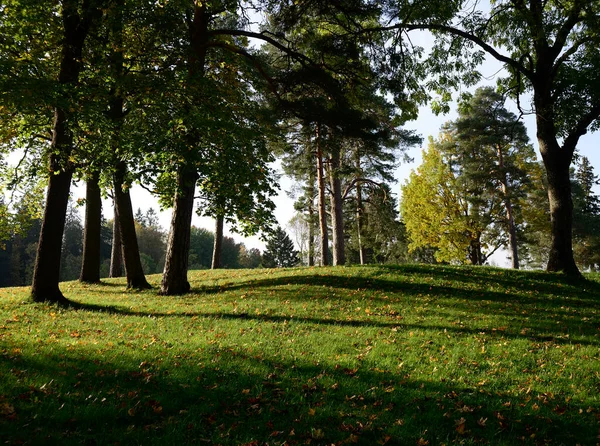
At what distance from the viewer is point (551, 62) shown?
13867 millimetres

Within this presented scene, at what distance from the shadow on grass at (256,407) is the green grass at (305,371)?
19mm

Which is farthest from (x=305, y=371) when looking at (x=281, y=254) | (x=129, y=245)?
(x=281, y=254)

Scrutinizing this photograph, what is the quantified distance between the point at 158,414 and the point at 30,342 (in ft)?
12.4

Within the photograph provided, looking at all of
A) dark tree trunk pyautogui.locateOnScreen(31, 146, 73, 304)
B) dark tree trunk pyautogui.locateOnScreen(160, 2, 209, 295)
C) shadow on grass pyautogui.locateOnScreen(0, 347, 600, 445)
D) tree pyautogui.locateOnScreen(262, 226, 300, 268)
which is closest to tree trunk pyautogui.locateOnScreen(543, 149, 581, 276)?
shadow on grass pyautogui.locateOnScreen(0, 347, 600, 445)

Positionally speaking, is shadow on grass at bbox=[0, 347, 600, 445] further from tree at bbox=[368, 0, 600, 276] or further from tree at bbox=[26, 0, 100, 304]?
tree at bbox=[368, 0, 600, 276]

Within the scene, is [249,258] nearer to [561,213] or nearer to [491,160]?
[491,160]

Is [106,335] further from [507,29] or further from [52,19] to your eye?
[507,29]

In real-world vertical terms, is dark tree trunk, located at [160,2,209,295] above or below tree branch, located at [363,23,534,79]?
below

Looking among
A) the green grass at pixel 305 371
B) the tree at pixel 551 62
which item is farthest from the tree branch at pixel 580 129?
the green grass at pixel 305 371

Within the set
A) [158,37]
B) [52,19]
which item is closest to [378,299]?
[158,37]

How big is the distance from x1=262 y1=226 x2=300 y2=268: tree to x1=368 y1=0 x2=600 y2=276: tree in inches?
1963

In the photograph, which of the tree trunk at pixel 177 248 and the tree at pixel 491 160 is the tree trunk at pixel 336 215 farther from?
the tree at pixel 491 160

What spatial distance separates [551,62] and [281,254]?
174 ft

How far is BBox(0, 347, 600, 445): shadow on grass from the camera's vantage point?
12.5 ft
